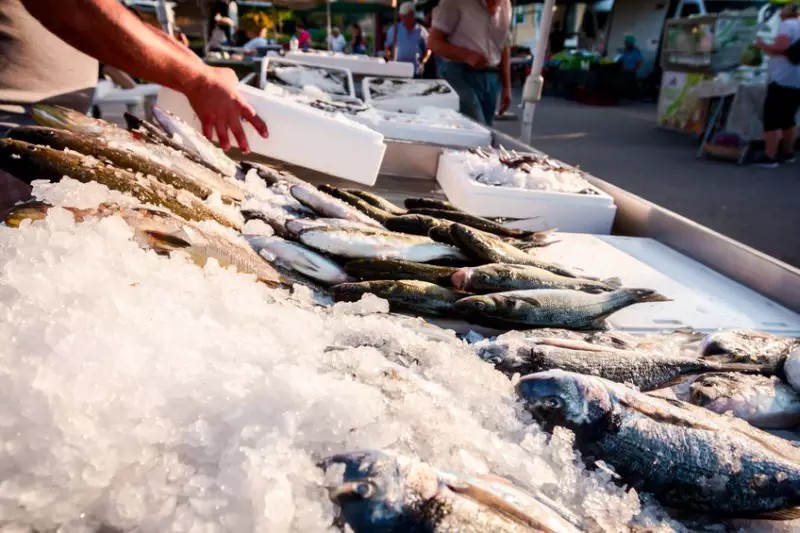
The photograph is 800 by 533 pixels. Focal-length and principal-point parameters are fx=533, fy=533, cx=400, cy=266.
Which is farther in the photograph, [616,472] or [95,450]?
[616,472]

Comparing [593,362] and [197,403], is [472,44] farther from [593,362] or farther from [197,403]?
[197,403]

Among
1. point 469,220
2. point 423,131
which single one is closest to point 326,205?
point 469,220

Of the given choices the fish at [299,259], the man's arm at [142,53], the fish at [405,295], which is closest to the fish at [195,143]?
the man's arm at [142,53]

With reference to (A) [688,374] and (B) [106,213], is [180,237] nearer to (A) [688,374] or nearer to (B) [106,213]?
(B) [106,213]

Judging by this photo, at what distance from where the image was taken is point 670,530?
3.80ft

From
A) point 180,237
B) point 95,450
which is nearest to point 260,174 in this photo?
point 180,237

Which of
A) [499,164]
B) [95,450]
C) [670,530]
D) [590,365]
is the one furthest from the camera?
[499,164]

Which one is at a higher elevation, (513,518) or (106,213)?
(106,213)

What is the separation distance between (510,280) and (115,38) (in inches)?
76.0

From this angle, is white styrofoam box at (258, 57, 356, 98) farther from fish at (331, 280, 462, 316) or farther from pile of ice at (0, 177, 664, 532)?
pile of ice at (0, 177, 664, 532)

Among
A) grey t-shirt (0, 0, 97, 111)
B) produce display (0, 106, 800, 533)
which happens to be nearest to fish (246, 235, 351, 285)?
produce display (0, 106, 800, 533)

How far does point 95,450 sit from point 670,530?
3.83 ft

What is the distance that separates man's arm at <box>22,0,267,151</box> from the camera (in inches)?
86.7

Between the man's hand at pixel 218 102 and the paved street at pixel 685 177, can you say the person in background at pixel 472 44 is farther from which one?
the man's hand at pixel 218 102
